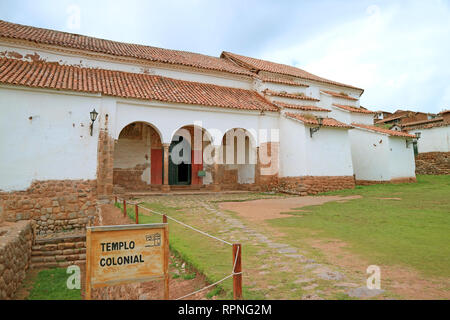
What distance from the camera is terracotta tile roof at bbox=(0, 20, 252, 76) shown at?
13.4 meters

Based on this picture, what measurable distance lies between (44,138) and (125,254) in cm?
996

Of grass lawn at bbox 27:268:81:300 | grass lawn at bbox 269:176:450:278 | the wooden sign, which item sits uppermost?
the wooden sign

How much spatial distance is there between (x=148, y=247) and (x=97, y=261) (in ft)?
1.50

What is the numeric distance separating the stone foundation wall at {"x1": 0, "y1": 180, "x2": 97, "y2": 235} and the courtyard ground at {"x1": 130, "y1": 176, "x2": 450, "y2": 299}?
499 cm

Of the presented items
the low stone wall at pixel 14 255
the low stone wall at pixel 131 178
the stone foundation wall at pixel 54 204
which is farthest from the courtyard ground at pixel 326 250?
the low stone wall at pixel 131 178

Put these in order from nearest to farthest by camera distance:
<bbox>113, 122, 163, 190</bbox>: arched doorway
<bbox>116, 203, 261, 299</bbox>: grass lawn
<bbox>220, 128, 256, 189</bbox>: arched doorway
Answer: <bbox>116, 203, 261, 299</bbox>: grass lawn, <bbox>113, 122, 163, 190</bbox>: arched doorway, <bbox>220, 128, 256, 189</bbox>: arched doorway

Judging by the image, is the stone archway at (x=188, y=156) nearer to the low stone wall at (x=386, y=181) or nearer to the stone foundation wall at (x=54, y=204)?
the stone foundation wall at (x=54, y=204)

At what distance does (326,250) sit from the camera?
4562 mm

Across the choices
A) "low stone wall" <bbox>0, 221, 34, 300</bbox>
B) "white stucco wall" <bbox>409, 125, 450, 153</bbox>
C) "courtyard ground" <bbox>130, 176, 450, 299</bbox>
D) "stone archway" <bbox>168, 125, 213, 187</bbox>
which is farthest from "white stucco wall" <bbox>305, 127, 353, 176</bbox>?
"low stone wall" <bbox>0, 221, 34, 300</bbox>

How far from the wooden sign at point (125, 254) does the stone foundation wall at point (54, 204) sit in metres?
9.37

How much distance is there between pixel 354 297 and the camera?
9.33 ft

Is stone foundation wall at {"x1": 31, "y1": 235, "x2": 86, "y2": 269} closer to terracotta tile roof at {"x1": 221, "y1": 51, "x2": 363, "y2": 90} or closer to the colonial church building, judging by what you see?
the colonial church building
